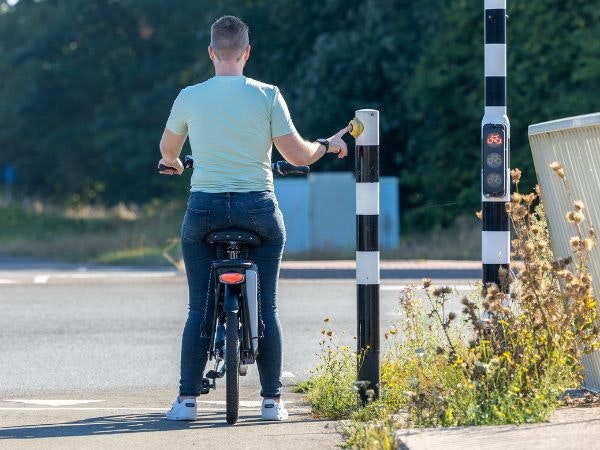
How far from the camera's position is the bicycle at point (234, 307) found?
6.43 metres

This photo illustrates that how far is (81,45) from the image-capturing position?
4656cm

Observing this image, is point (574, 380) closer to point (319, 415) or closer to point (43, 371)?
point (319, 415)

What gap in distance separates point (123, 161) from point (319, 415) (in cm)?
3701

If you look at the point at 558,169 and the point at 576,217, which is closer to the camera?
the point at 576,217

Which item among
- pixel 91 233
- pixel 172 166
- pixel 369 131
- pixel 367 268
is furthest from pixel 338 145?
pixel 91 233

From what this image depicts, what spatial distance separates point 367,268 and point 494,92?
3.90 feet

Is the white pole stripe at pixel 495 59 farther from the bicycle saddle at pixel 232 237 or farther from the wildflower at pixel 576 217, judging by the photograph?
the bicycle saddle at pixel 232 237

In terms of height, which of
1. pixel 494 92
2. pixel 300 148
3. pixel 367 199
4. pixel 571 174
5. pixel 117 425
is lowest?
pixel 117 425

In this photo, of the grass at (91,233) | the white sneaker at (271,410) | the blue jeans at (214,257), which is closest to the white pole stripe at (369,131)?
the blue jeans at (214,257)

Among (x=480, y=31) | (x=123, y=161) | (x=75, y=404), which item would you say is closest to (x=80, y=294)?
(x=75, y=404)

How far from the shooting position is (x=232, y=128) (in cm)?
657

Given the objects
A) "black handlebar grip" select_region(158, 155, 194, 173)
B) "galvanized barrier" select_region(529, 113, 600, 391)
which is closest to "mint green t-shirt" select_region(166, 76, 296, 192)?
"black handlebar grip" select_region(158, 155, 194, 173)

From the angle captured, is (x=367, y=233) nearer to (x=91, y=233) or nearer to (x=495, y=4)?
(x=495, y=4)

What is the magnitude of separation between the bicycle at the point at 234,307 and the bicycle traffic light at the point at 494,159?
3.29 feet
